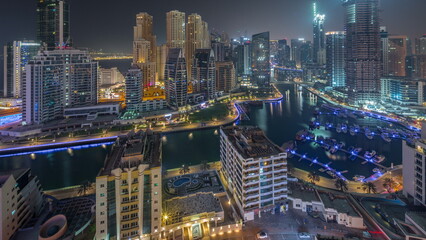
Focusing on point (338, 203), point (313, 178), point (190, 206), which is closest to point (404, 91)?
point (313, 178)

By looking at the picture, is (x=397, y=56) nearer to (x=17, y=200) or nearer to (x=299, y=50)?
(x=299, y=50)

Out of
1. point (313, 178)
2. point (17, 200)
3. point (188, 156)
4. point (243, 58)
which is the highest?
point (243, 58)

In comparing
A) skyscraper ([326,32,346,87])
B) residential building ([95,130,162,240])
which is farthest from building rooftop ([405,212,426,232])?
skyscraper ([326,32,346,87])

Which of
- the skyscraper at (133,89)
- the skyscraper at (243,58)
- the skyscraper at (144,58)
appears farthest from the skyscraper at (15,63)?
the skyscraper at (243,58)

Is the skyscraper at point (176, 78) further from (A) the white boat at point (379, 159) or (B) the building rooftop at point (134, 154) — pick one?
(A) the white boat at point (379, 159)

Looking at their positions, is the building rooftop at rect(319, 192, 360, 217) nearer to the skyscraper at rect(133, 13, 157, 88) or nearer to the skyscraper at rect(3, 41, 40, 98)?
the skyscraper at rect(133, 13, 157, 88)
